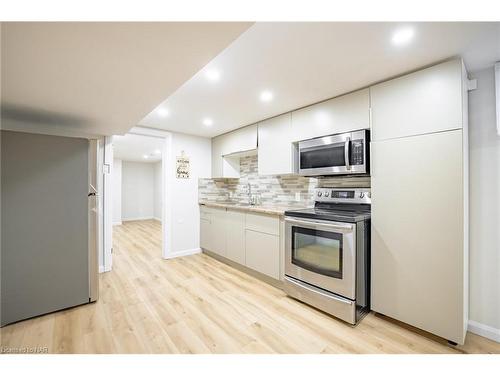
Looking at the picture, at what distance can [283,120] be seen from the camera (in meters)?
2.91

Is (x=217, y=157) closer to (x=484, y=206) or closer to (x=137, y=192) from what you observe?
(x=484, y=206)

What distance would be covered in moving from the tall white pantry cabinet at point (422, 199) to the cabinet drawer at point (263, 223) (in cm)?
104

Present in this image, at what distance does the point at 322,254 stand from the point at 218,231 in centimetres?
191

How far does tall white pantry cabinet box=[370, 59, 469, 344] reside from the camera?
1.64m

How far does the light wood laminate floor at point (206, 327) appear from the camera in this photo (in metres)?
1.67

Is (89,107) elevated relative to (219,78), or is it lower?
lower

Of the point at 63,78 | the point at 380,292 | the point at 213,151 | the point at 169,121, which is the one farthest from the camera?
the point at 213,151

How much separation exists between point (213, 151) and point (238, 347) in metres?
3.26

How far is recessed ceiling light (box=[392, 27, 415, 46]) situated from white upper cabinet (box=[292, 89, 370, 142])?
640 mm

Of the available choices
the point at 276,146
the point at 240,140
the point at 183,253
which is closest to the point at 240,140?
the point at 240,140

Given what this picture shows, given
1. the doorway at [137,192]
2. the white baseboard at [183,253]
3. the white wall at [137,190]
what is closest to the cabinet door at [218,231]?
the white baseboard at [183,253]

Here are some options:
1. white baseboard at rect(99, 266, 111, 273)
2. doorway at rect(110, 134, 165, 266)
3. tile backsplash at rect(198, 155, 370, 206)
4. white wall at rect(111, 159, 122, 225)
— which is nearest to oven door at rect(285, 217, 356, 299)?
tile backsplash at rect(198, 155, 370, 206)

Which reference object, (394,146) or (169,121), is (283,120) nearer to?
(394,146)

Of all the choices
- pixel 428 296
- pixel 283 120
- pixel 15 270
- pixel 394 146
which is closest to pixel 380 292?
pixel 428 296
